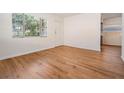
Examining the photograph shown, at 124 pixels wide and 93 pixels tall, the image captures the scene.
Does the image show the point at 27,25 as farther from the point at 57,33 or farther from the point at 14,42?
the point at 57,33

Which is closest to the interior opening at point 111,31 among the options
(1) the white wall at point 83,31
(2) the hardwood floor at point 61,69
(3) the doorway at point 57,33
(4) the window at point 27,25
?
(1) the white wall at point 83,31

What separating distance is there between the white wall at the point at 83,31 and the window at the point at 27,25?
208cm

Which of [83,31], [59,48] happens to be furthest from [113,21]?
[59,48]

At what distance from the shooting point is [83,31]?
6.08m

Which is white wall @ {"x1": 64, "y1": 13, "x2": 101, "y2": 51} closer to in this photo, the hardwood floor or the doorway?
the doorway

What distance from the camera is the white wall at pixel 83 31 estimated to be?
5.29m

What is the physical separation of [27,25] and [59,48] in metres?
2.47

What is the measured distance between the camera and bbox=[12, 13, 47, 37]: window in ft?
13.3

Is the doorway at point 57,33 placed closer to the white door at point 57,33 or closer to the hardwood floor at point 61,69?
the white door at point 57,33
